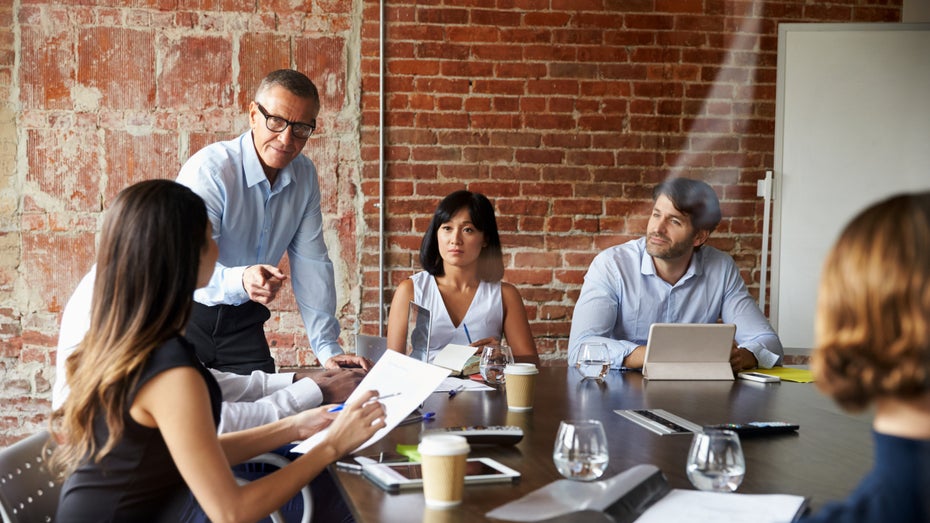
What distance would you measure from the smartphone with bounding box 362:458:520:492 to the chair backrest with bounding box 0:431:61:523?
61 centimetres

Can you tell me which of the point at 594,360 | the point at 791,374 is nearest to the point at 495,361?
the point at 594,360

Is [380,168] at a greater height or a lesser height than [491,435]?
greater

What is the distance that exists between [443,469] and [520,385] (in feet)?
2.58

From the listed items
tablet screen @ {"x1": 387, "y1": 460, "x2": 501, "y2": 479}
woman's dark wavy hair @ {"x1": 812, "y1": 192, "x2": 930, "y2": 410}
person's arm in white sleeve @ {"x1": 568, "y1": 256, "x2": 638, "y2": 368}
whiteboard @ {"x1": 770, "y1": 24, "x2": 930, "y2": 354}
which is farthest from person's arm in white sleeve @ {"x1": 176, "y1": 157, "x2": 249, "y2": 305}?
whiteboard @ {"x1": 770, "y1": 24, "x2": 930, "y2": 354}

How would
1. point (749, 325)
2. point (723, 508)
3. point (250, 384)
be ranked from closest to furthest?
point (723, 508) < point (250, 384) < point (749, 325)

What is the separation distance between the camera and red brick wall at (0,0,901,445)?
3824mm

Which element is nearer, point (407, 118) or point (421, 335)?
point (421, 335)

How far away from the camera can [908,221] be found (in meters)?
0.77

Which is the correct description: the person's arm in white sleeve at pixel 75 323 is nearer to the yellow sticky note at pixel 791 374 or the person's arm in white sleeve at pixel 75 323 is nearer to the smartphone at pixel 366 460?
the smartphone at pixel 366 460

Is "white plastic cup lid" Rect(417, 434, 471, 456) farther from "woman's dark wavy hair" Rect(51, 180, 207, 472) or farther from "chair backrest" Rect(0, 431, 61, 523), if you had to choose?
"chair backrest" Rect(0, 431, 61, 523)

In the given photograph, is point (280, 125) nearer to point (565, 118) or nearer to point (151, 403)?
point (151, 403)

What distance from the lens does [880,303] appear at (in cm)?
76

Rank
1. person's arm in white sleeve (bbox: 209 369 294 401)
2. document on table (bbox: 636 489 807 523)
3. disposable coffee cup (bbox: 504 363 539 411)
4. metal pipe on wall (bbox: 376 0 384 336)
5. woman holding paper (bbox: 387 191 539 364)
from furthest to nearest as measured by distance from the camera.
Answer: metal pipe on wall (bbox: 376 0 384 336)
woman holding paper (bbox: 387 191 539 364)
person's arm in white sleeve (bbox: 209 369 294 401)
disposable coffee cup (bbox: 504 363 539 411)
document on table (bbox: 636 489 807 523)

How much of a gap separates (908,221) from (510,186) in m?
3.31
